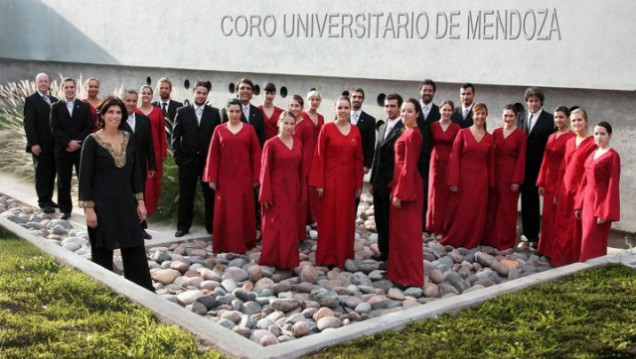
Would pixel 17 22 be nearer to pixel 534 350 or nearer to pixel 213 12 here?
pixel 213 12

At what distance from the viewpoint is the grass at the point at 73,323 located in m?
4.50

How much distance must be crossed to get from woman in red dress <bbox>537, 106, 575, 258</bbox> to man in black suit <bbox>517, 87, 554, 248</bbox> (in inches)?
11.6

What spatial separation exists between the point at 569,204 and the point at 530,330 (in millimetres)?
3285

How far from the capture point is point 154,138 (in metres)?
9.44

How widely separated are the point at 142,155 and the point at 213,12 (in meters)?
6.61

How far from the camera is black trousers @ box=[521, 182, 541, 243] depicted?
8875 mm

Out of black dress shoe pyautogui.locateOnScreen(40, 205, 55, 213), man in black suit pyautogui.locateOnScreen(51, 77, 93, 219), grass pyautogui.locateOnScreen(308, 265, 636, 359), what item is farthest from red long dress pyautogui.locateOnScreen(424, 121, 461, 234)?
black dress shoe pyautogui.locateOnScreen(40, 205, 55, 213)

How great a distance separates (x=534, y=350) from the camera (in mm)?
4605

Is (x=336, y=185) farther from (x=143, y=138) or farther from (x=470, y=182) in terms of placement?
(x=143, y=138)

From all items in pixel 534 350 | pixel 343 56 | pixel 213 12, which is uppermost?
pixel 213 12

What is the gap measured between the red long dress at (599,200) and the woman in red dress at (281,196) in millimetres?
2605

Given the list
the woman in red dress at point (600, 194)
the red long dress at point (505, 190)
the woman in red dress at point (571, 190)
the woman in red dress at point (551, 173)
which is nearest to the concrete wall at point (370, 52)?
the woman in red dress at point (551, 173)

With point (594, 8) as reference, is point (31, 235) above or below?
below

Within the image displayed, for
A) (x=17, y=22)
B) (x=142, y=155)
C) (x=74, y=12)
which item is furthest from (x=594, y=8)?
(x=17, y=22)
